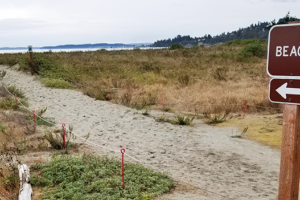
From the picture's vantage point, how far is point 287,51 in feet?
7.93

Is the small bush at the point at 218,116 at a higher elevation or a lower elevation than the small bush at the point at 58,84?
lower

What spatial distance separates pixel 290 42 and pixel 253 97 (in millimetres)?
9934

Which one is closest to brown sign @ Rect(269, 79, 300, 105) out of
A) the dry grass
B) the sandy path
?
the sandy path

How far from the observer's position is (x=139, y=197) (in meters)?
4.36

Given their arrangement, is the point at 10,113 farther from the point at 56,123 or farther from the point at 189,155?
the point at 189,155

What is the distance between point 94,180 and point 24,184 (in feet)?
3.52

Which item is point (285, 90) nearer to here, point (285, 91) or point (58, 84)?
point (285, 91)

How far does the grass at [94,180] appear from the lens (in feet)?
14.5

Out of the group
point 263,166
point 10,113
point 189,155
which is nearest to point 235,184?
point 263,166

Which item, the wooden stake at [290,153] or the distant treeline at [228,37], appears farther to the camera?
the distant treeline at [228,37]

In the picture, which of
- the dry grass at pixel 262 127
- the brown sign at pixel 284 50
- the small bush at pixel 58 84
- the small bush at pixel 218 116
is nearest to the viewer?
the brown sign at pixel 284 50

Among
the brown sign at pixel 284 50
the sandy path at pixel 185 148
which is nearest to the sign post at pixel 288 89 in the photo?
the brown sign at pixel 284 50

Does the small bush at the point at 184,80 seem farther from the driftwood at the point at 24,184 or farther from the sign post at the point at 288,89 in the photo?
the sign post at the point at 288,89

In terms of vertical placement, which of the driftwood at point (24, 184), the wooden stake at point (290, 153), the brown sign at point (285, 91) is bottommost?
the driftwood at point (24, 184)
